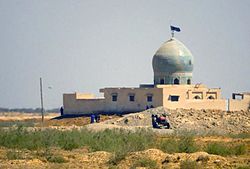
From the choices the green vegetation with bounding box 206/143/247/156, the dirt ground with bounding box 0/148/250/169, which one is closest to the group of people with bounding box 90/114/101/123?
the green vegetation with bounding box 206/143/247/156

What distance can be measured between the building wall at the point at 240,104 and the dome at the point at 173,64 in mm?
4328

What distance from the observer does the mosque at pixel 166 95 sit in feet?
174

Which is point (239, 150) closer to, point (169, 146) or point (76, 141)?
point (169, 146)

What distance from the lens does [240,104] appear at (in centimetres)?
5725

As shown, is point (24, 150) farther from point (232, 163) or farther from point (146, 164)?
point (232, 163)

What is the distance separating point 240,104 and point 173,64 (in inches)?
244

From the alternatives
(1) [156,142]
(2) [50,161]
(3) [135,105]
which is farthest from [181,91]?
(2) [50,161]

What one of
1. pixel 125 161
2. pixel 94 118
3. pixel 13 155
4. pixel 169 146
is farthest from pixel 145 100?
pixel 125 161

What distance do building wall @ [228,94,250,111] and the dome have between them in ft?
14.2

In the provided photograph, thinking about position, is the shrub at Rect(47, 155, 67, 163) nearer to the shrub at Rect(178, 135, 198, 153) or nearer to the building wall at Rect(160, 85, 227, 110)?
the shrub at Rect(178, 135, 198, 153)

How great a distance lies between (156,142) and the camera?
30.6 metres

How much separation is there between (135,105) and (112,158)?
29367 millimetres

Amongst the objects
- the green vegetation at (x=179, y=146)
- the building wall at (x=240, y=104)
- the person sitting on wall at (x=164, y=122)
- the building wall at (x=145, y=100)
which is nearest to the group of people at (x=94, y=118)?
the building wall at (x=145, y=100)

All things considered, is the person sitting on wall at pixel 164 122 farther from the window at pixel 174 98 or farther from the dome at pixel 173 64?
the dome at pixel 173 64
